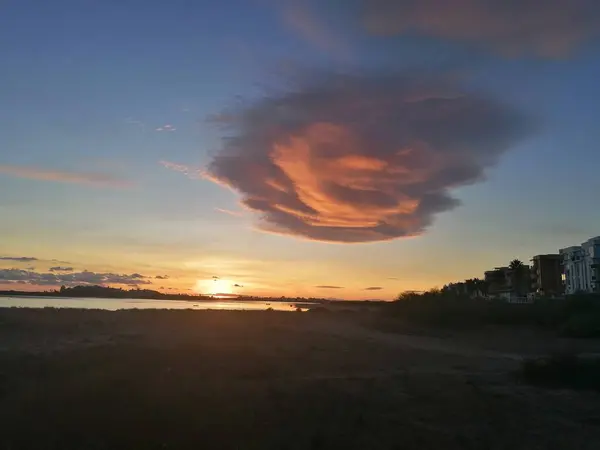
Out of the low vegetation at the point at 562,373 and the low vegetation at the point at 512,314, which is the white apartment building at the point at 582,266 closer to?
the low vegetation at the point at 512,314

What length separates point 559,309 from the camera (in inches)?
2098

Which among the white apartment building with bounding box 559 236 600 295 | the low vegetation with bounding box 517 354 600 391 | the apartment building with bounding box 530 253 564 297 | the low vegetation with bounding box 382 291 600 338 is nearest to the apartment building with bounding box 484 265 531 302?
the apartment building with bounding box 530 253 564 297

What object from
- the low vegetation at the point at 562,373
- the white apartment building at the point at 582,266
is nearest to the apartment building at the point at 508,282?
the white apartment building at the point at 582,266

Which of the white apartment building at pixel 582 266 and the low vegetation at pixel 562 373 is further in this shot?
the white apartment building at pixel 582 266

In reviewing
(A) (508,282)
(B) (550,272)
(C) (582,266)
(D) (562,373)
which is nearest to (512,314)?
(D) (562,373)

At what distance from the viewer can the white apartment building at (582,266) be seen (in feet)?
312

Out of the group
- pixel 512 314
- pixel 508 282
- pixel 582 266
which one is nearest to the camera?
pixel 512 314

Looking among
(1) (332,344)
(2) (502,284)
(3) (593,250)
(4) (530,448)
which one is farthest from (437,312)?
(2) (502,284)

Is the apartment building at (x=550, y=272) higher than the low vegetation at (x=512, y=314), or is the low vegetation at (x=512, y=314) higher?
the apartment building at (x=550, y=272)

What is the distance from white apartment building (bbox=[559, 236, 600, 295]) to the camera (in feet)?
312

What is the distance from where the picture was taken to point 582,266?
101125 millimetres

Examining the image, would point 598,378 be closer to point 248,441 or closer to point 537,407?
point 537,407

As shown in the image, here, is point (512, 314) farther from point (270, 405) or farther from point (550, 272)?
point (550, 272)

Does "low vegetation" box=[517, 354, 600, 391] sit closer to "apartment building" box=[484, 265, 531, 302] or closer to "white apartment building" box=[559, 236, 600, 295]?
"white apartment building" box=[559, 236, 600, 295]
